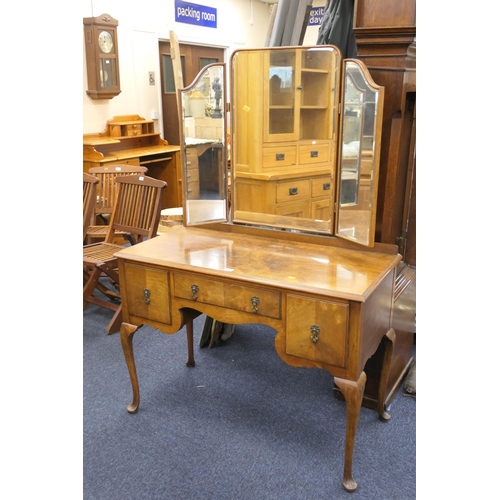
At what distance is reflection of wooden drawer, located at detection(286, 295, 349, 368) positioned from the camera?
1952mm

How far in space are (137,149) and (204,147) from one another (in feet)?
12.2

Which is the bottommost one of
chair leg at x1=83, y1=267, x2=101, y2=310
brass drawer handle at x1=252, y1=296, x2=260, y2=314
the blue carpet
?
the blue carpet

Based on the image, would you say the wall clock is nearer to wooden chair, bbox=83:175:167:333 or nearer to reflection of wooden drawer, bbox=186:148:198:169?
wooden chair, bbox=83:175:167:333

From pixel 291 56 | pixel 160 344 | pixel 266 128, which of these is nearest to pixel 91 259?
pixel 160 344

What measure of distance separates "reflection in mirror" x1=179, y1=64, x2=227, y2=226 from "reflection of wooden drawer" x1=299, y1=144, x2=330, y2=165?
442mm

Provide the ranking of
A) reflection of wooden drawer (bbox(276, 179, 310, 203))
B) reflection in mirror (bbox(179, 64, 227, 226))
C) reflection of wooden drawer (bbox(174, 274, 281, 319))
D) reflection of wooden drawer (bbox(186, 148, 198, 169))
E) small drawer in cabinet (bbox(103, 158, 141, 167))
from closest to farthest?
1. reflection of wooden drawer (bbox(174, 274, 281, 319))
2. reflection of wooden drawer (bbox(276, 179, 310, 203))
3. reflection in mirror (bbox(179, 64, 227, 226))
4. reflection of wooden drawer (bbox(186, 148, 198, 169))
5. small drawer in cabinet (bbox(103, 158, 141, 167))

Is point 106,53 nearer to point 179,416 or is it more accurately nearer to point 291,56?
point 291,56

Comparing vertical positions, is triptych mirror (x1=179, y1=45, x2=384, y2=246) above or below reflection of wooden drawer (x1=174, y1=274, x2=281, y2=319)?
above

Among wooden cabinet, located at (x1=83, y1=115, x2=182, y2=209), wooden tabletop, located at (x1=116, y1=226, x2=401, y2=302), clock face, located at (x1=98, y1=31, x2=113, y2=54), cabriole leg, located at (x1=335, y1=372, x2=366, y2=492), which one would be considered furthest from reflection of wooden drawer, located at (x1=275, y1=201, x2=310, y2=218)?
clock face, located at (x1=98, y1=31, x2=113, y2=54)

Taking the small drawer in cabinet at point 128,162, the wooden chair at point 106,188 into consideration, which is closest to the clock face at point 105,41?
the small drawer in cabinet at point 128,162

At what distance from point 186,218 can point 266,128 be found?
67 cm

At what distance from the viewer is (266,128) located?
2.51 m

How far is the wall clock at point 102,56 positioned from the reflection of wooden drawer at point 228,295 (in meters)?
4.13

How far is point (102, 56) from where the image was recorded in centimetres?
561
